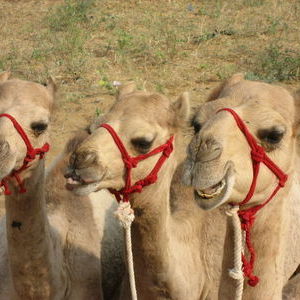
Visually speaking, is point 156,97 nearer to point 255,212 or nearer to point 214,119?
point 214,119

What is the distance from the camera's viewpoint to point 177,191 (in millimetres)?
4594

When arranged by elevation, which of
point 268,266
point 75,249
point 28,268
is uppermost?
point 268,266

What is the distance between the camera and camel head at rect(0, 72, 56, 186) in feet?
12.0

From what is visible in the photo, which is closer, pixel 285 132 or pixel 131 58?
pixel 285 132

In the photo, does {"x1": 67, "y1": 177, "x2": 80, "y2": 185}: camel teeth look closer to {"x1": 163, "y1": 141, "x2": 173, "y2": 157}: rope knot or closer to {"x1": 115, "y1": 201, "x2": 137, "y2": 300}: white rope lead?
{"x1": 115, "y1": 201, "x2": 137, "y2": 300}: white rope lead

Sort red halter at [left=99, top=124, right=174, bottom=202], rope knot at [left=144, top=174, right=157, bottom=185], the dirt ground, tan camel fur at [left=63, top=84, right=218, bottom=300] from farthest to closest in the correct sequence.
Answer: the dirt ground
rope knot at [left=144, top=174, right=157, bottom=185]
red halter at [left=99, top=124, right=174, bottom=202]
tan camel fur at [left=63, top=84, right=218, bottom=300]

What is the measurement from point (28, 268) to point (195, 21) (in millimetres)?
10491

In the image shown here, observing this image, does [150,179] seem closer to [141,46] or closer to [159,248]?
[159,248]

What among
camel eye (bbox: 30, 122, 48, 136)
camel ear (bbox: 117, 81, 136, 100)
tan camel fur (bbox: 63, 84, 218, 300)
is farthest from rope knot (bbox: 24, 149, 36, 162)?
camel ear (bbox: 117, 81, 136, 100)

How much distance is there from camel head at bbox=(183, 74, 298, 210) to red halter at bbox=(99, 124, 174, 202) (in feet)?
1.18

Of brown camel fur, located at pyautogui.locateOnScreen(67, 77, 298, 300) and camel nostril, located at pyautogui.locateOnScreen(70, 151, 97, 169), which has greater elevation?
camel nostril, located at pyautogui.locateOnScreen(70, 151, 97, 169)

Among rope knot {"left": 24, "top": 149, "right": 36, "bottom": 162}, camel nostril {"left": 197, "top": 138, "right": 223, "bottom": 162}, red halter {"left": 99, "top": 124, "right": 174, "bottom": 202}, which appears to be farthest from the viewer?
rope knot {"left": 24, "top": 149, "right": 36, "bottom": 162}

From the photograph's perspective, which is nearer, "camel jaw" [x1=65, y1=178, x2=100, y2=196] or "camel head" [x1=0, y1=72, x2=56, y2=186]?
"camel jaw" [x1=65, y1=178, x2=100, y2=196]

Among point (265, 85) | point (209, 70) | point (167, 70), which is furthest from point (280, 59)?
point (265, 85)
